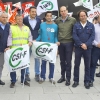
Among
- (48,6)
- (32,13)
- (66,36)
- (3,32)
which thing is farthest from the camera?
(48,6)

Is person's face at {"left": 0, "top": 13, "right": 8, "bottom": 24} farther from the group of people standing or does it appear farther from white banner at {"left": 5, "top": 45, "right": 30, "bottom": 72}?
white banner at {"left": 5, "top": 45, "right": 30, "bottom": 72}

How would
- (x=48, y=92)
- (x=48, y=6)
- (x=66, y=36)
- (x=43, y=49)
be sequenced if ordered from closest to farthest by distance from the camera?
(x=48, y=92)
(x=66, y=36)
(x=43, y=49)
(x=48, y=6)

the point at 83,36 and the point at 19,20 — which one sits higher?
the point at 19,20

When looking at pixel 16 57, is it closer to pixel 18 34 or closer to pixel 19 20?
pixel 18 34

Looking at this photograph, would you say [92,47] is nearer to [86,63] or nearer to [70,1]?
[86,63]

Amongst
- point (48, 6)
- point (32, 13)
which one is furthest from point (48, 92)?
point (48, 6)

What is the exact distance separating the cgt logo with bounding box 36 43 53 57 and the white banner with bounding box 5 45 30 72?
1.23 ft

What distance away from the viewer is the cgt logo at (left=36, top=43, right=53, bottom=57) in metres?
5.88

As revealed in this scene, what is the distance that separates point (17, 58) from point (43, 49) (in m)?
0.77

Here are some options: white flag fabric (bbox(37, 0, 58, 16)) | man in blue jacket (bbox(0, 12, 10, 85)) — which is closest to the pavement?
man in blue jacket (bbox(0, 12, 10, 85))

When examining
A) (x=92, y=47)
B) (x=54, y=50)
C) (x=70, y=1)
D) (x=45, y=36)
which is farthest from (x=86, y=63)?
(x=70, y=1)

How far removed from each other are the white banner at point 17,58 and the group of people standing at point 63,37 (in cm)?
17

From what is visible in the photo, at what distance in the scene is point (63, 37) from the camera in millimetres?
5805

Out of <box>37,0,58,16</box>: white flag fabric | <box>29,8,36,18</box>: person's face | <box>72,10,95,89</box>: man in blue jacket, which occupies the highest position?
<box>37,0,58,16</box>: white flag fabric
